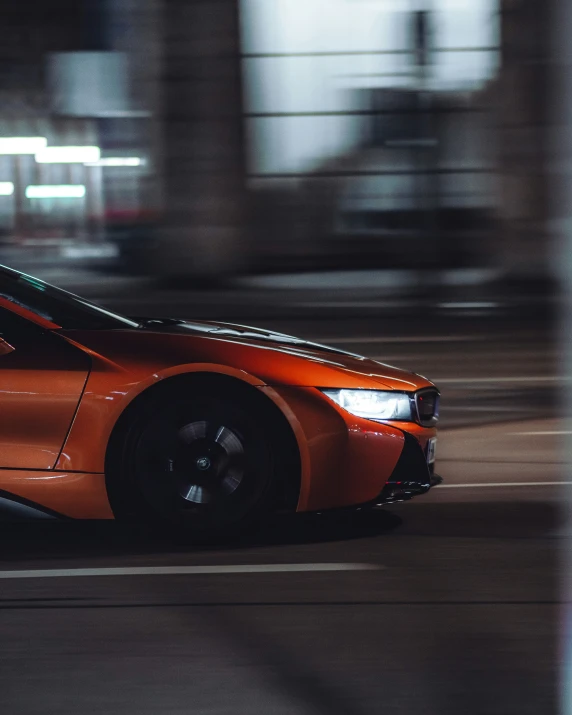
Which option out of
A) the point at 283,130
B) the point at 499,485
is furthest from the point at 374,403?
the point at 283,130

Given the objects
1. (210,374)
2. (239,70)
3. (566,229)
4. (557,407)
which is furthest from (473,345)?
(566,229)

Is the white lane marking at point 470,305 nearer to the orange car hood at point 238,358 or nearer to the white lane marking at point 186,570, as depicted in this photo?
the orange car hood at point 238,358

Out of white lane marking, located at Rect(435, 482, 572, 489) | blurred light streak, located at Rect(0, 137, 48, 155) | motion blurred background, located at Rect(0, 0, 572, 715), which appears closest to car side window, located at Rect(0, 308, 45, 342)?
white lane marking, located at Rect(435, 482, 572, 489)

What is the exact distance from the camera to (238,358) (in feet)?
16.8

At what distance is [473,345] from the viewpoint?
13.8 m

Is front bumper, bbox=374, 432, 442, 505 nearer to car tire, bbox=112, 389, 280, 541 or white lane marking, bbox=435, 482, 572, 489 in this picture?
car tire, bbox=112, 389, 280, 541

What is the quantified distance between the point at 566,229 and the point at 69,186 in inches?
623

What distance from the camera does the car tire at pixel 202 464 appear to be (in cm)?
507

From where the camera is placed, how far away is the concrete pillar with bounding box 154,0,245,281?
58.0 ft

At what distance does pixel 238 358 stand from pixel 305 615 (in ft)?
4.38

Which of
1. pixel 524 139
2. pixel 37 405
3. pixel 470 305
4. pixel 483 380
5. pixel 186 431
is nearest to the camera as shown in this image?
pixel 37 405

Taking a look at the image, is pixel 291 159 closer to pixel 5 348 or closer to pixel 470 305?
pixel 470 305

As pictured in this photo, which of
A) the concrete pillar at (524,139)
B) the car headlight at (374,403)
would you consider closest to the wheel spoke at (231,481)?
the car headlight at (374,403)

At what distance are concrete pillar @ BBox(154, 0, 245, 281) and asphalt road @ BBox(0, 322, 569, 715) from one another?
11966mm
